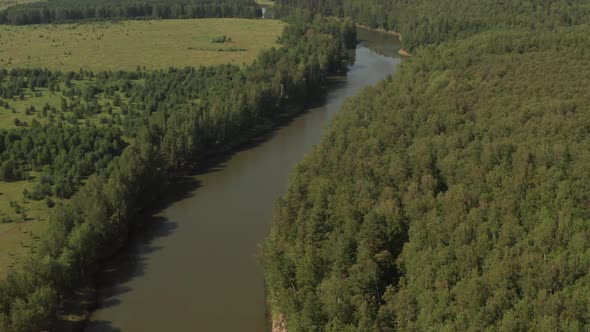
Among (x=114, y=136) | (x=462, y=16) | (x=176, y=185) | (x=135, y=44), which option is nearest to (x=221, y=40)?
(x=135, y=44)

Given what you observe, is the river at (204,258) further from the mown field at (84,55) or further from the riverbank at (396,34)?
the riverbank at (396,34)

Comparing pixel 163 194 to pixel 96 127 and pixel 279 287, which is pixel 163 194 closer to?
pixel 96 127

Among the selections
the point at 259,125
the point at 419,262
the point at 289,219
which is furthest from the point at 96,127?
the point at 419,262

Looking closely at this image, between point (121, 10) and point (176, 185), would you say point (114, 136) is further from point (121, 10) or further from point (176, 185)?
point (121, 10)

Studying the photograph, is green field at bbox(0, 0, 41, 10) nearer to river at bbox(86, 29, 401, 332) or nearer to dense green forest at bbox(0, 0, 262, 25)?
dense green forest at bbox(0, 0, 262, 25)

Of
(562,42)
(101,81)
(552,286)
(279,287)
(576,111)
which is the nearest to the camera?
(552,286)

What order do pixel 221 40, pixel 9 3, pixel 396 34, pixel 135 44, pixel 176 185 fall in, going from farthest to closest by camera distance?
pixel 9 3 → pixel 396 34 → pixel 221 40 → pixel 135 44 → pixel 176 185
